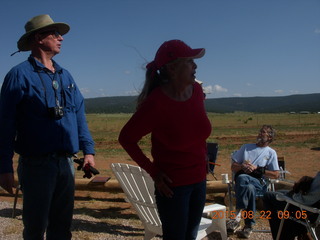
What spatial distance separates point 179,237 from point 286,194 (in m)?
1.61

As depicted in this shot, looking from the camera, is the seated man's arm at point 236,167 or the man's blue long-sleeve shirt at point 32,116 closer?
the man's blue long-sleeve shirt at point 32,116

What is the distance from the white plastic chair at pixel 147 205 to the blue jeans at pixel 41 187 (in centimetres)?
124

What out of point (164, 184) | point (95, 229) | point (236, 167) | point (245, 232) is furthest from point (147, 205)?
point (164, 184)

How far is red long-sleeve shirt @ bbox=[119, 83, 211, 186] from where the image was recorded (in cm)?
181

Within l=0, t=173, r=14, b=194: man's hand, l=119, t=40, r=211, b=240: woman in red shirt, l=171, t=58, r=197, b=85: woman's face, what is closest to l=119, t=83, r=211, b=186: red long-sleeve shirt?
l=119, t=40, r=211, b=240: woman in red shirt

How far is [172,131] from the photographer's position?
6.02 feet

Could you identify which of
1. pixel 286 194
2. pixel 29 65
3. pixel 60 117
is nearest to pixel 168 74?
pixel 60 117

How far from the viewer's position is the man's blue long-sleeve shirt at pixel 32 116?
1961mm

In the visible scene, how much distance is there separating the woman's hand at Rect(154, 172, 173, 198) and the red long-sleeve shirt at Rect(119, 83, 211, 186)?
0.04m

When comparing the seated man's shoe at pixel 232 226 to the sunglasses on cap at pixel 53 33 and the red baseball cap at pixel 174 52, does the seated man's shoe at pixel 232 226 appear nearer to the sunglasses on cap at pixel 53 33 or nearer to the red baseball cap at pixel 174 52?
the red baseball cap at pixel 174 52

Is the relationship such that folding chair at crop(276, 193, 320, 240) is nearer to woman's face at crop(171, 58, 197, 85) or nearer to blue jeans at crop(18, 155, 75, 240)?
woman's face at crop(171, 58, 197, 85)

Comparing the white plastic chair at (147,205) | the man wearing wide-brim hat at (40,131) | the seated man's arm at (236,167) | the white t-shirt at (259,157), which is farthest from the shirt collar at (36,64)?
the white t-shirt at (259,157)

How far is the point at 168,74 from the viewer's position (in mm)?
1925

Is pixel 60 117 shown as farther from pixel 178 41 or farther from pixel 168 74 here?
pixel 178 41
